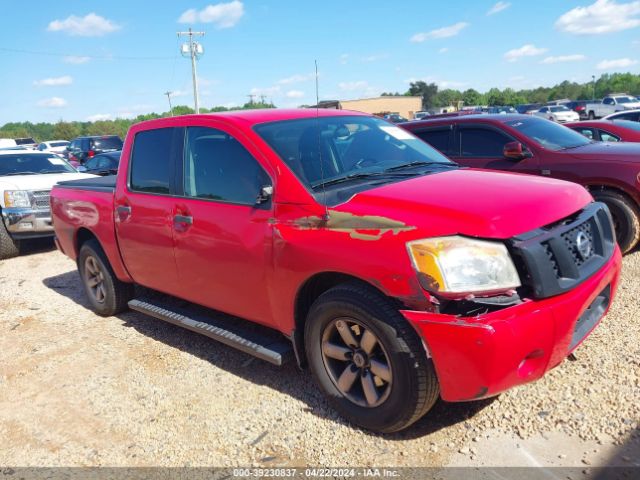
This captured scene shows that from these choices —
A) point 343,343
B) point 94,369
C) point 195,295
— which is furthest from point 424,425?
point 94,369

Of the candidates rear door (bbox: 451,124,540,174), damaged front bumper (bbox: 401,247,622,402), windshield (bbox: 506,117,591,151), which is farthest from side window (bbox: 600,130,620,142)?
damaged front bumper (bbox: 401,247,622,402)

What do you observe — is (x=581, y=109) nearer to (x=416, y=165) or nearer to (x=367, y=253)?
(x=416, y=165)

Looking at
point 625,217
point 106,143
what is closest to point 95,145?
point 106,143

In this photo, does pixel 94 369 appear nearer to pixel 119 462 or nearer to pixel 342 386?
pixel 119 462

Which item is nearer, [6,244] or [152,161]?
[152,161]

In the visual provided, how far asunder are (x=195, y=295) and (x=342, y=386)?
4.69 feet

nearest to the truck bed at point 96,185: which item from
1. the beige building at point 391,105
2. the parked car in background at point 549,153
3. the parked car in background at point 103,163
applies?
the parked car in background at point 549,153

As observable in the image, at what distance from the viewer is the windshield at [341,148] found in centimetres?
328

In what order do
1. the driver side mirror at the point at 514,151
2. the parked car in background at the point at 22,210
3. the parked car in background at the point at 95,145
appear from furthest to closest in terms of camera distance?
1. the parked car in background at the point at 95,145
2. the parked car in background at the point at 22,210
3. the driver side mirror at the point at 514,151

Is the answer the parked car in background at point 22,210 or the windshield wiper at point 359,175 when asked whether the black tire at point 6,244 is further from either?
the windshield wiper at point 359,175

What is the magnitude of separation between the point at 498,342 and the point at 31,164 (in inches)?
379

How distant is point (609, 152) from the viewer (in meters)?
5.99

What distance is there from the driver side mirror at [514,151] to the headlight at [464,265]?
413cm

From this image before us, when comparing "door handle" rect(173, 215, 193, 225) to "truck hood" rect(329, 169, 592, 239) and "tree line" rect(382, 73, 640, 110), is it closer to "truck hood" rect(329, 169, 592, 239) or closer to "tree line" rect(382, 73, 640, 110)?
"truck hood" rect(329, 169, 592, 239)
